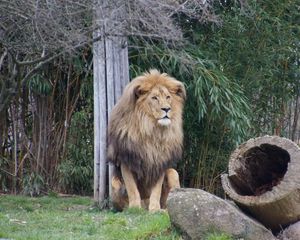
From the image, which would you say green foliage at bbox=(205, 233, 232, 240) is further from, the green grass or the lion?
the lion

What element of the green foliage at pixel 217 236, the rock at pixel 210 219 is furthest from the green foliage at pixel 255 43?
the green foliage at pixel 217 236

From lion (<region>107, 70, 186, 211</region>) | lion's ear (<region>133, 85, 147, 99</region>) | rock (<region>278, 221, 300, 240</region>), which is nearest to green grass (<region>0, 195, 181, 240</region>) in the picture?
lion (<region>107, 70, 186, 211</region>)

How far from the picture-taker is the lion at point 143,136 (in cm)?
802

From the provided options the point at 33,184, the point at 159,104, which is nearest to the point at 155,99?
the point at 159,104

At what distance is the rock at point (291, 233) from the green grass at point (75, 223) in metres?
0.86

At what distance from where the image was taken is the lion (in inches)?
316

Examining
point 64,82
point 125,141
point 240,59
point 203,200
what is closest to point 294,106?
point 240,59

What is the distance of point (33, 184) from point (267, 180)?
4.91 m

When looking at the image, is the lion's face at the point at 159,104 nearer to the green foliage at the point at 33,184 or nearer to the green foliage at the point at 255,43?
the green foliage at the point at 255,43

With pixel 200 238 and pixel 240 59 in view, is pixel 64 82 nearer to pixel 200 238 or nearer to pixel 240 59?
pixel 240 59

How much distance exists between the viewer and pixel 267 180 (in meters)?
6.13

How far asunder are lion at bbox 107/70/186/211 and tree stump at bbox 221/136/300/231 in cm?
210

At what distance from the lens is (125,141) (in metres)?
8.02

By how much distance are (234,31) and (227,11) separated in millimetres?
394
